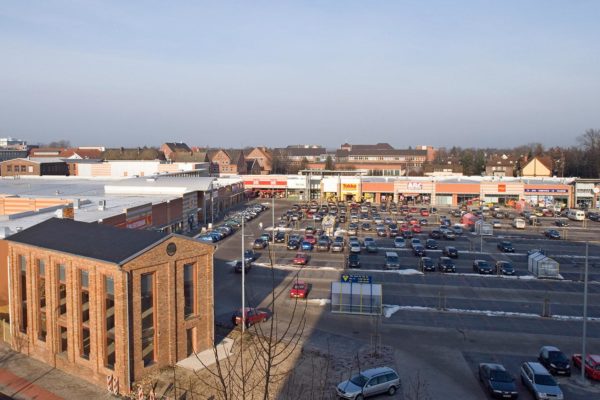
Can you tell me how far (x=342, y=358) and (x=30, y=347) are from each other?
8891 millimetres

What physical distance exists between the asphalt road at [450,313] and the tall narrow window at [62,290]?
209 inches

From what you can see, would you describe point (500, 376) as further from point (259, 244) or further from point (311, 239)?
point (311, 239)

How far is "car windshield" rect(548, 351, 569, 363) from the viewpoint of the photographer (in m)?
13.9

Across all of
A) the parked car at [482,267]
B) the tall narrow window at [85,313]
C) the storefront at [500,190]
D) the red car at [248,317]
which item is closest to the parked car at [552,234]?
the parked car at [482,267]

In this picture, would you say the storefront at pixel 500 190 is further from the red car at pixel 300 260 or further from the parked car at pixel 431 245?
the red car at pixel 300 260

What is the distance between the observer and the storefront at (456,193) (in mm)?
50594

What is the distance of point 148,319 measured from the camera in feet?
44.7

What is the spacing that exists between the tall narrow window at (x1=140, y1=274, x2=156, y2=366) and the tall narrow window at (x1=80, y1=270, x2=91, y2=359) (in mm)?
1423

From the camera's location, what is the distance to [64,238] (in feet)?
48.9

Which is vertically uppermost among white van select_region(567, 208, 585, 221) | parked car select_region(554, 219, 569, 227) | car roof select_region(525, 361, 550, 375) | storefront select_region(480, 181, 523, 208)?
storefront select_region(480, 181, 523, 208)

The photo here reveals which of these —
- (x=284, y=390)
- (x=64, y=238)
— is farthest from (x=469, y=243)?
→ (x=64, y=238)

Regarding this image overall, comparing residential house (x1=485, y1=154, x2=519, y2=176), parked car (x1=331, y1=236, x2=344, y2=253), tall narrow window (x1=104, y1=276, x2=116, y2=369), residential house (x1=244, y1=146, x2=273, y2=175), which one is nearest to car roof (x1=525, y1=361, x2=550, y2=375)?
tall narrow window (x1=104, y1=276, x2=116, y2=369)

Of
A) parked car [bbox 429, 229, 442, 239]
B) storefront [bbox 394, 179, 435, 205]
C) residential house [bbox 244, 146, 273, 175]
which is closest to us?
parked car [bbox 429, 229, 442, 239]

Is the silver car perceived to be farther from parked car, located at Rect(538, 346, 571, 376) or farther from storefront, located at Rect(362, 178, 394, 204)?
storefront, located at Rect(362, 178, 394, 204)
